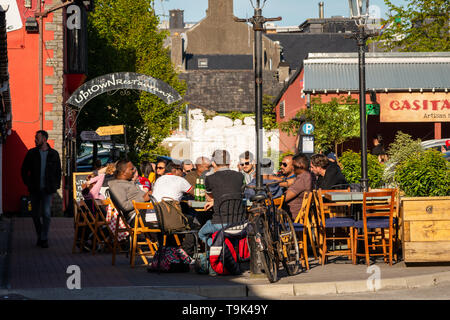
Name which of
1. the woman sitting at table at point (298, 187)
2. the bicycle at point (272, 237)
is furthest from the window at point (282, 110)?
the bicycle at point (272, 237)

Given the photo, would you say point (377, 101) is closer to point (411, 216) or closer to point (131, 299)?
point (411, 216)

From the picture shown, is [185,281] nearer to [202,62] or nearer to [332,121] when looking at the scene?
[332,121]

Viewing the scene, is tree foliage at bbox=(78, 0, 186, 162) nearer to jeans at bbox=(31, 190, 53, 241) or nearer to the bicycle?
jeans at bbox=(31, 190, 53, 241)

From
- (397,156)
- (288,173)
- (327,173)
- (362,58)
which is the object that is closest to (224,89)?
(397,156)

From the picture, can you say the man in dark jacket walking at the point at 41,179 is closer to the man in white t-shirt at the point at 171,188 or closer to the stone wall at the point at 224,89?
the man in white t-shirt at the point at 171,188

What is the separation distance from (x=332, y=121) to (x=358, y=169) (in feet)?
50.6

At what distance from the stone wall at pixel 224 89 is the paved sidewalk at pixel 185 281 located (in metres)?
50.7

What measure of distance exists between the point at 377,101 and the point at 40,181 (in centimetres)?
2538

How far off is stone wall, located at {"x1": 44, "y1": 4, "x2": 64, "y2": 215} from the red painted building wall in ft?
0.30

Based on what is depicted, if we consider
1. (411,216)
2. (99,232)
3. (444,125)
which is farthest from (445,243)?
(444,125)

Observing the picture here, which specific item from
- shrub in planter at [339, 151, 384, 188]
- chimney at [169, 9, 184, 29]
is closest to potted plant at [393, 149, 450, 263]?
shrub in planter at [339, 151, 384, 188]

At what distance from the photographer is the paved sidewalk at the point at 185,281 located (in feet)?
28.6

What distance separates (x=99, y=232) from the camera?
1401cm
